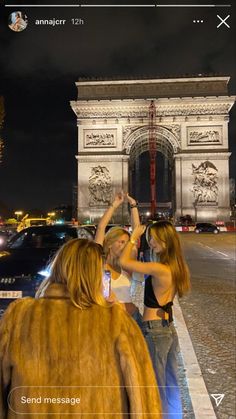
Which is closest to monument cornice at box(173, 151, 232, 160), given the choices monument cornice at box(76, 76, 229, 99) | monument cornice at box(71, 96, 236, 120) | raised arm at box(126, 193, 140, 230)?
monument cornice at box(71, 96, 236, 120)

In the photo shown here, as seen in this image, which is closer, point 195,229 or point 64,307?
point 64,307

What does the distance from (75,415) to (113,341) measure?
30cm

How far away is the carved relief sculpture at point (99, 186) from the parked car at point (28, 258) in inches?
1312

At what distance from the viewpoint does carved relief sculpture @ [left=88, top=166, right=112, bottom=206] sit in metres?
43.3

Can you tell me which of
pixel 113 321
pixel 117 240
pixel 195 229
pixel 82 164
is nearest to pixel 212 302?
pixel 117 240

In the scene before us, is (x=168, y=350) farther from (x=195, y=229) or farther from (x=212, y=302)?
(x=195, y=229)

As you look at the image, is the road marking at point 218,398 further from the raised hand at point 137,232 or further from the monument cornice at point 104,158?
the monument cornice at point 104,158

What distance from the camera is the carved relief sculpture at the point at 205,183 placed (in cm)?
4256

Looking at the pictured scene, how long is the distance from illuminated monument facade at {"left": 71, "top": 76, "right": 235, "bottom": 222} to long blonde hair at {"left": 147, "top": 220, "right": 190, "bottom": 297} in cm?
4019

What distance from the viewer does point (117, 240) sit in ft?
11.2

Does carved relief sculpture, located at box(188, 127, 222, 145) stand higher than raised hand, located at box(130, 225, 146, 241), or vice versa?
carved relief sculpture, located at box(188, 127, 222, 145)

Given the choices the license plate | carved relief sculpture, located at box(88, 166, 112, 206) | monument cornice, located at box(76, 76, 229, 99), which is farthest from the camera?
monument cornice, located at box(76, 76, 229, 99)

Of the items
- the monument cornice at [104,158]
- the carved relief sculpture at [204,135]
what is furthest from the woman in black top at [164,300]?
the carved relief sculpture at [204,135]

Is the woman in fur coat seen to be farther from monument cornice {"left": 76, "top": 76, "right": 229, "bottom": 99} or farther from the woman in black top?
monument cornice {"left": 76, "top": 76, "right": 229, "bottom": 99}
